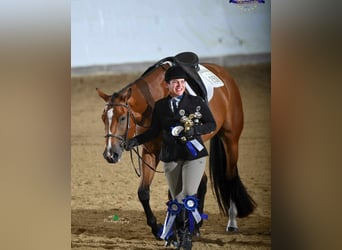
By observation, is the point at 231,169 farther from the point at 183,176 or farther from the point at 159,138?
the point at 159,138

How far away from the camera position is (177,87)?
144 cm

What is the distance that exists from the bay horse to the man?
0.9 inches

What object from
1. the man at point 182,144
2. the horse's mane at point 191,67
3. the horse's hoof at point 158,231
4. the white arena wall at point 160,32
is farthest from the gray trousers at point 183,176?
the white arena wall at point 160,32

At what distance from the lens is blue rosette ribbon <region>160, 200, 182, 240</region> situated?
1447 millimetres

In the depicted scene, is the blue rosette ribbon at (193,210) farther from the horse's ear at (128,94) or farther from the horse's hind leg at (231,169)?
the horse's ear at (128,94)

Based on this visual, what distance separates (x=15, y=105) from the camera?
1.55 metres

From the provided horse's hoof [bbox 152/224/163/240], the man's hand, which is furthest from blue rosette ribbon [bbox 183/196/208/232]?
the man's hand

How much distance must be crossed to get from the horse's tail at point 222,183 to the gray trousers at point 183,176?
4 cm

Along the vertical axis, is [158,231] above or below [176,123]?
below

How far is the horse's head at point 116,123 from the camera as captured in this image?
148 centimetres

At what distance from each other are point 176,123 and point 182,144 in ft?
0.24

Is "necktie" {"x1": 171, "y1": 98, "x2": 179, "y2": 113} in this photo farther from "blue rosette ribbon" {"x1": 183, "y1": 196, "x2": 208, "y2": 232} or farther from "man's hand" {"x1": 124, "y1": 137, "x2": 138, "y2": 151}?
"blue rosette ribbon" {"x1": 183, "y1": 196, "x2": 208, "y2": 232}

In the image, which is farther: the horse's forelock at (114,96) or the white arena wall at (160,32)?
the horse's forelock at (114,96)

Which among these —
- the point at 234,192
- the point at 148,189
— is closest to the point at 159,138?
the point at 148,189
